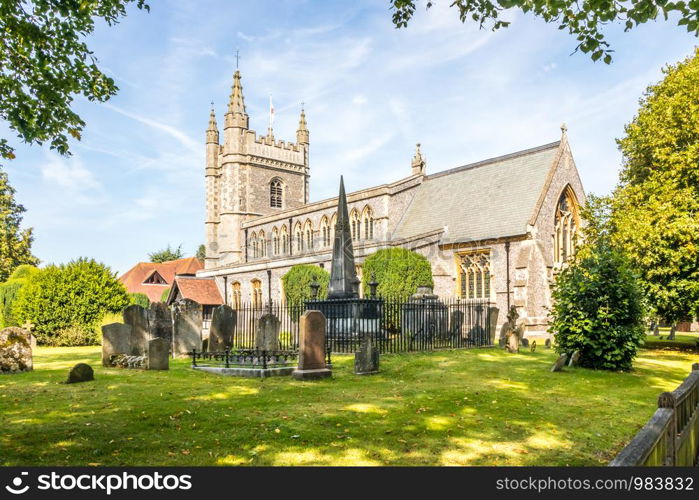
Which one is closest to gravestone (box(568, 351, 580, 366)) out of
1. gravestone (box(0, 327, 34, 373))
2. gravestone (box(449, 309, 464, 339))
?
gravestone (box(449, 309, 464, 339))

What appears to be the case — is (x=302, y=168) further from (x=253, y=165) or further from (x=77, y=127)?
(x=77, y=127)

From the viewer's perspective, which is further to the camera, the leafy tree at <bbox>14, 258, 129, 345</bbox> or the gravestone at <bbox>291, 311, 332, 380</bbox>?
the leafy tree at <bbox>14, 258, 129, 345</bbox>

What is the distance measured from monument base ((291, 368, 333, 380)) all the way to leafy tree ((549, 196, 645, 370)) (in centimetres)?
584

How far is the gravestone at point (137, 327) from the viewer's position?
14461mm

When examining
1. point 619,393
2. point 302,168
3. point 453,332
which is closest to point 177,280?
point 302,168

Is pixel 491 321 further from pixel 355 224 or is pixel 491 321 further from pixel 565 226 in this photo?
pixel 355 224

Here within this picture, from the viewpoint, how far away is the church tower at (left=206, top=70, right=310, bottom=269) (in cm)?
4566

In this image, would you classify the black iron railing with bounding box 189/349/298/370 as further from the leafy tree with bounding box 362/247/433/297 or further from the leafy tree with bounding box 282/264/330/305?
the leafy tree with bounding box 282/264/330/305

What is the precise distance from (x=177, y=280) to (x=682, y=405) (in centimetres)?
3824

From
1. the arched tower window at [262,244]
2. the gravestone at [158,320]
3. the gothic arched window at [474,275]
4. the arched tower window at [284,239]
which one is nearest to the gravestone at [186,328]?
the gravestone at [158,320]

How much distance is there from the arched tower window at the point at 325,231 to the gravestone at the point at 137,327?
2329 cm

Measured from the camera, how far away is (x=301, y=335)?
10.5 metres

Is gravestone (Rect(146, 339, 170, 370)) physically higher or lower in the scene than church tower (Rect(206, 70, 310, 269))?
lower

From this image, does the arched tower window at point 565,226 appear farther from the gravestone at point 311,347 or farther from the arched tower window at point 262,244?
the arched tower window at point 262,244
